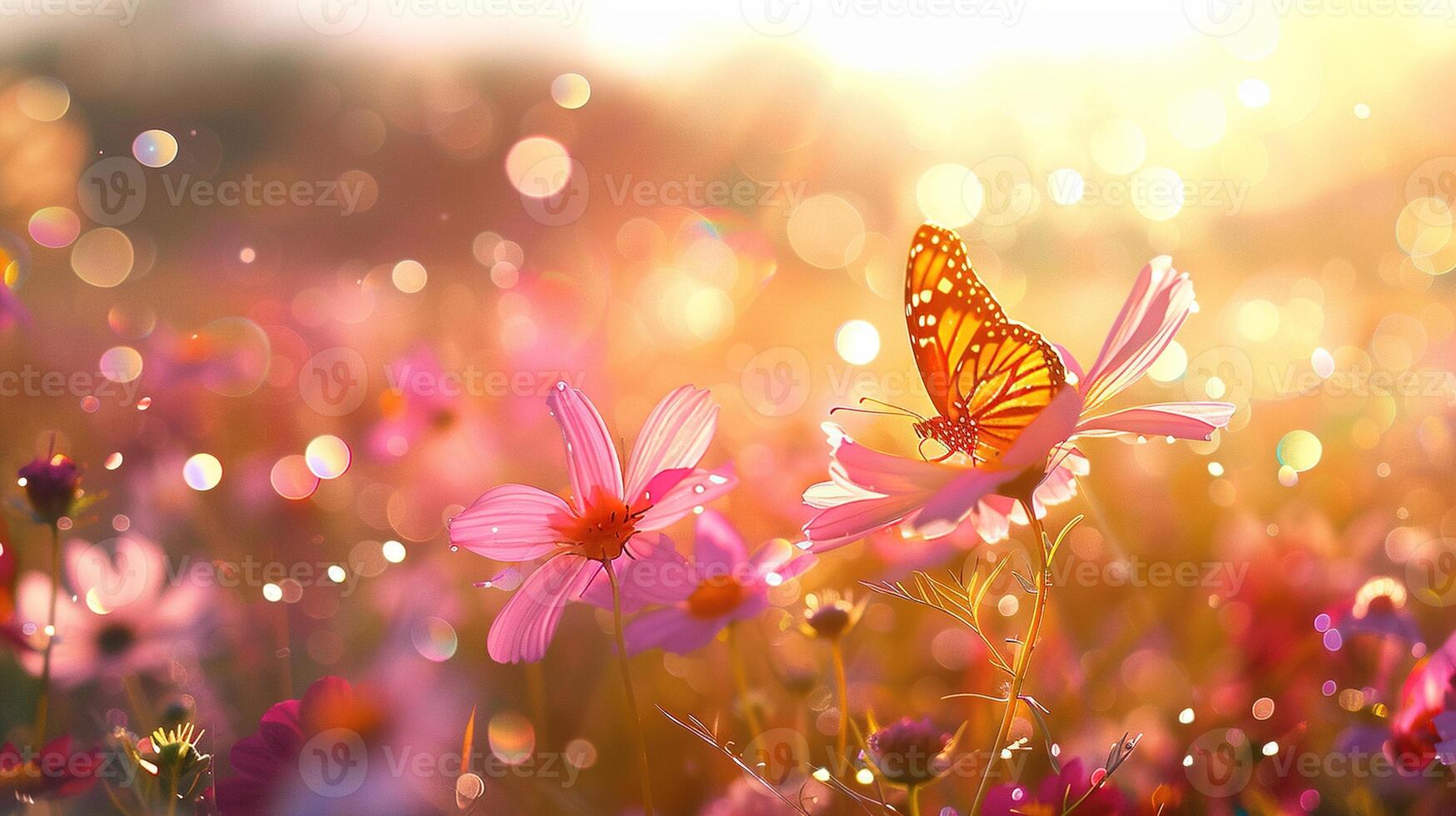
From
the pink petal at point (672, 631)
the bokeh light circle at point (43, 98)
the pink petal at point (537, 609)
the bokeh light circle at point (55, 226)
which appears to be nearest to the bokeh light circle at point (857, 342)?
the pink petal at point (672, 631)

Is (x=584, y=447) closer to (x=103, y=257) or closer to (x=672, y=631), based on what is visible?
(x=672, y=631)

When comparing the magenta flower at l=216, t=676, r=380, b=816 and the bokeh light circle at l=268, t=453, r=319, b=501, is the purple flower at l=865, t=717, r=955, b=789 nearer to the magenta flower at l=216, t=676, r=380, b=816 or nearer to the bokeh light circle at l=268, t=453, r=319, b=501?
the magenta flower at l=216, t=676, r=380, b=816

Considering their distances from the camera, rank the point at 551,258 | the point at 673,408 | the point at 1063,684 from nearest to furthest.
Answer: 1. the point at 673,408
2. the point at 1063,684
3. the point at 551,258

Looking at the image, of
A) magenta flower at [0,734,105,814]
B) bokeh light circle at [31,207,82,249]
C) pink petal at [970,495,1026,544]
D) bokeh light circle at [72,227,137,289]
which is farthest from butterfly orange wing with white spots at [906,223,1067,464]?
bokeh light circle at [72,227,137,289]

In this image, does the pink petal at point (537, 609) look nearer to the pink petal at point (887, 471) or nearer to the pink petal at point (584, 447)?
the pink petal at point (584, 447)

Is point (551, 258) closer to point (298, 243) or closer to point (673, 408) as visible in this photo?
point (298, 243)

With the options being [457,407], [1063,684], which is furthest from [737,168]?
[1063,684]

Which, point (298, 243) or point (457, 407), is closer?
point (457, 407)
